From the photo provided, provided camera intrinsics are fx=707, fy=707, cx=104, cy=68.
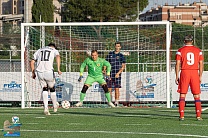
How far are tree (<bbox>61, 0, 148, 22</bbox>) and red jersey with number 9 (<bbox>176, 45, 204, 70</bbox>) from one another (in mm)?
51365

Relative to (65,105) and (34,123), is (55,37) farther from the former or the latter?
(34,123)

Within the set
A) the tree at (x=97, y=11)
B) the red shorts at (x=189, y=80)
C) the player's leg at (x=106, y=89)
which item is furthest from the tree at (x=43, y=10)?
the red shorts at (x=189, y=80)

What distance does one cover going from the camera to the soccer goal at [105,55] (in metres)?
21.4

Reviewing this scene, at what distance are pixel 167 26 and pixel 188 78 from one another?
661 centimetres

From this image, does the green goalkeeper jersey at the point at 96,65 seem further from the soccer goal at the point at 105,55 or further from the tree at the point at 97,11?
the tree at the point at 97,11

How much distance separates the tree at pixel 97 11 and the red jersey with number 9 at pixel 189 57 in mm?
51365

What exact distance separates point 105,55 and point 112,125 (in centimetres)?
1060

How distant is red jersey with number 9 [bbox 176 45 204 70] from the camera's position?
1463cm

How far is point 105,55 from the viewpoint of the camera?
23797mm

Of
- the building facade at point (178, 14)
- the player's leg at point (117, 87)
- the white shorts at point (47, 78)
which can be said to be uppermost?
the building facade at point (178, 14)

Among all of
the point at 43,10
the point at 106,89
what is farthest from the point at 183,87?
the point at 43,10

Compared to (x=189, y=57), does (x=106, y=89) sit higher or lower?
lower

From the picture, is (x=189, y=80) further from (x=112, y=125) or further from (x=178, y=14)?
(x=178, y=14)

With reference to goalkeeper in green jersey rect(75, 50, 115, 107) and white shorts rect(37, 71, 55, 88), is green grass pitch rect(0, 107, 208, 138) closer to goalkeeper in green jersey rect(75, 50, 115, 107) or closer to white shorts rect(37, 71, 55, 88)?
white shorts rect(37, 71, 55, 88)
